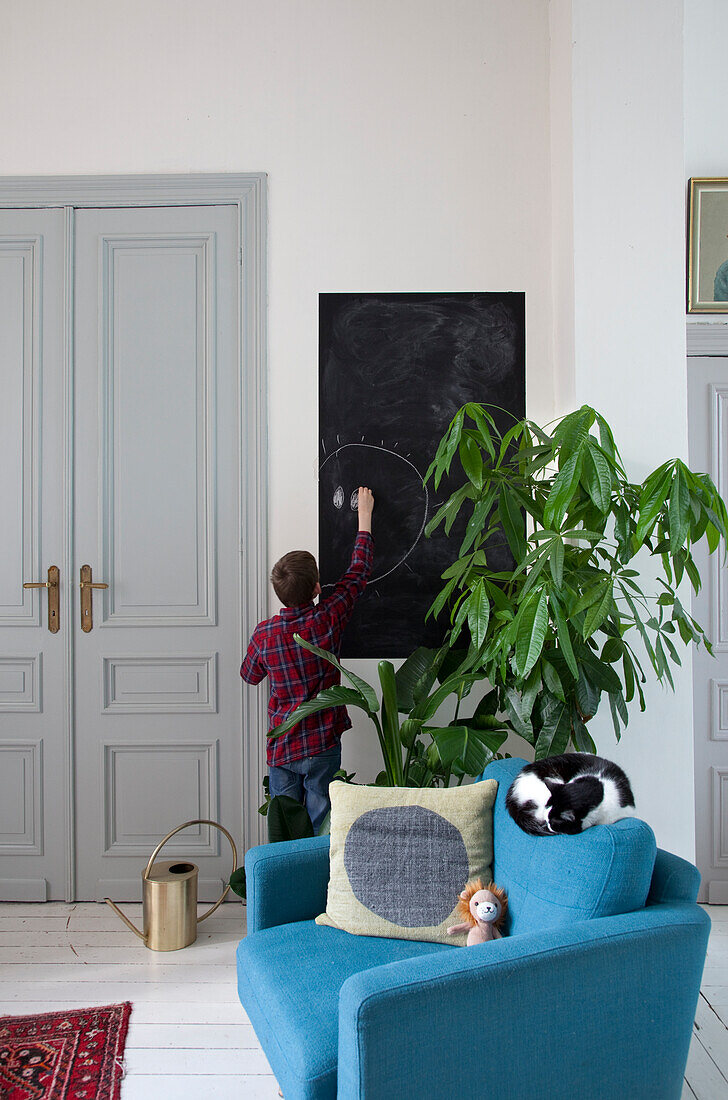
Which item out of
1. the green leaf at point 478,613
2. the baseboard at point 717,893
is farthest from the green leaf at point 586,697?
the baseboard at point 717,893

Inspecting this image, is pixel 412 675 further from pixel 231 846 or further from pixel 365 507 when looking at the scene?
pixel 231 846

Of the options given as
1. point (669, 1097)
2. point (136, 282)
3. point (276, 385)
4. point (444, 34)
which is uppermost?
point (444, 34)

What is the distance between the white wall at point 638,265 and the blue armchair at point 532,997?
0.88 m

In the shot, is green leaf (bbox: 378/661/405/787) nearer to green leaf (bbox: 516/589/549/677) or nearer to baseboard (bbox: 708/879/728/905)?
green leaf (bbox: 516/589/549/677)

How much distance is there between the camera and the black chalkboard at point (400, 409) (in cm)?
283

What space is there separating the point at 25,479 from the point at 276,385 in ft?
3.26

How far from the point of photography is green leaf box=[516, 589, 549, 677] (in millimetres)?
1848

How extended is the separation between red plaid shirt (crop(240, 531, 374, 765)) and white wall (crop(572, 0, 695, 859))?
86 cm

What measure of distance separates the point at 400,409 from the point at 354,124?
1.05m

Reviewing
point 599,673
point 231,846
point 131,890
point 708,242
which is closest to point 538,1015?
point 599,673

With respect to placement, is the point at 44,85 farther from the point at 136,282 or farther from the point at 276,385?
the point at 276,385

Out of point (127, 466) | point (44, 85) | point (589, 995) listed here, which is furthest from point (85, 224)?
point (589, 995)

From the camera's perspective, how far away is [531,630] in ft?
6.18

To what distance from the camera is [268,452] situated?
2.85 m
